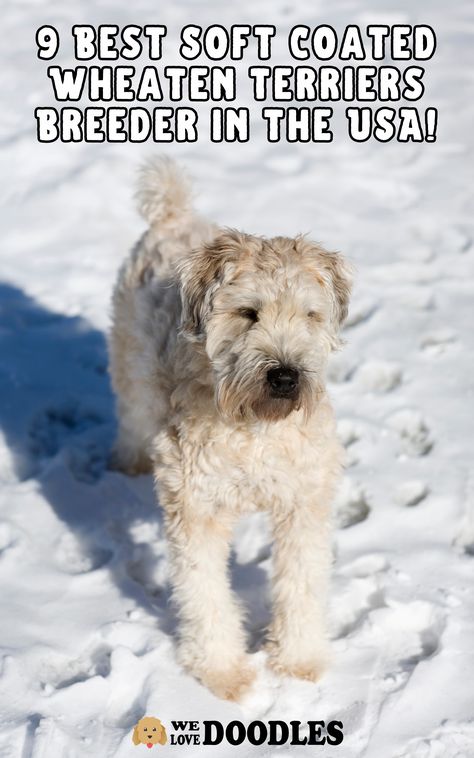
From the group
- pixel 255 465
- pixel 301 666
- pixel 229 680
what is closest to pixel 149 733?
pixel 229 680

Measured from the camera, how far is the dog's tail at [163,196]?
15.4 ft

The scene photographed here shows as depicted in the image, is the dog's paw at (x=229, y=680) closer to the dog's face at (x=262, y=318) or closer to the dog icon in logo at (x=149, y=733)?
the dog icon in logo at (x=149, y=733)

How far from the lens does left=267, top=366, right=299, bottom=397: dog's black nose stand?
3193mm

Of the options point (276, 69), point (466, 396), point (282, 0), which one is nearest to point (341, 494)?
point (466, 396)

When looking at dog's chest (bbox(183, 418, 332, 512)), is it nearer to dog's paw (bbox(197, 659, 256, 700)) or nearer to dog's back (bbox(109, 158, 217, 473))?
dog's back (bbox(109, 158, 217, 473))

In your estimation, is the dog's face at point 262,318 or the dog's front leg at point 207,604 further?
the dog's front leg at point 207,604

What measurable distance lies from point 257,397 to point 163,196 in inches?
72.0

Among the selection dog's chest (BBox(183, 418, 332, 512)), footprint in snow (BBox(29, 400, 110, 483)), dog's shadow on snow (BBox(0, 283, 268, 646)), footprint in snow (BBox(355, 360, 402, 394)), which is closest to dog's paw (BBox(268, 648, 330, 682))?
dog's shadow on snow (BBox(0, 283, 268, 646))

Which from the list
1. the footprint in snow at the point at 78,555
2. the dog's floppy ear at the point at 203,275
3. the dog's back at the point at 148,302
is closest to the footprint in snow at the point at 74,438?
the dog's back at the point at 148,302

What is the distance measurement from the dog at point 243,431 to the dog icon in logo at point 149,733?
32cm

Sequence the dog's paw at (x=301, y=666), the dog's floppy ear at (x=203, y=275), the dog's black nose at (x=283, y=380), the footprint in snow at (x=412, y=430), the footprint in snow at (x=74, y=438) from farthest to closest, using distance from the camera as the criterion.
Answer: the footprint in snow at (x=74, y=438) → the footprint in snow at (x=412, y=430) → the dog's paw at (x=301, y=666) → the dog's floppy ear at (x=203, y=275) → the dog's black nose at (x=283, y=380)

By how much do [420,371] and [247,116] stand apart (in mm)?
4052

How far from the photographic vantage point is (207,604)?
149 inches

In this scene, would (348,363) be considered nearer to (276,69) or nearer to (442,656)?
(442,656)
